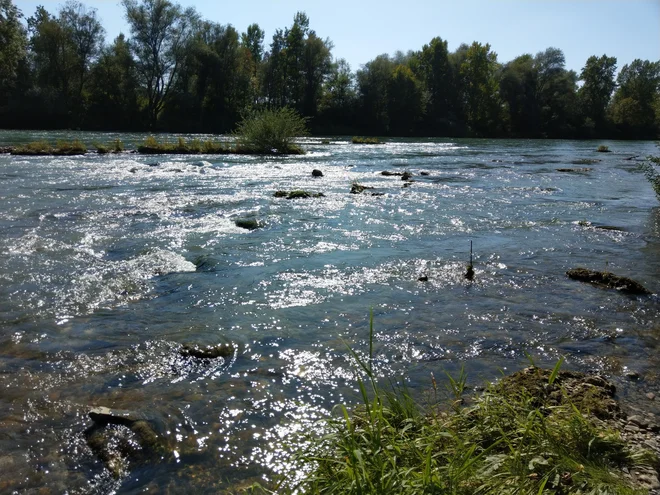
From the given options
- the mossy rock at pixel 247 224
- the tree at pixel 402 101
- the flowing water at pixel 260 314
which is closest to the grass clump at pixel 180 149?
the flowing water at pixel 260 314

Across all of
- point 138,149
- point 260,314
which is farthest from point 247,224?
point 138,149

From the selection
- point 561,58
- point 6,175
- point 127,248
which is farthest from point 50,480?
point 561,58

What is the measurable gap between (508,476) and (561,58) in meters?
107

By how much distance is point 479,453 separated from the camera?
2984mm

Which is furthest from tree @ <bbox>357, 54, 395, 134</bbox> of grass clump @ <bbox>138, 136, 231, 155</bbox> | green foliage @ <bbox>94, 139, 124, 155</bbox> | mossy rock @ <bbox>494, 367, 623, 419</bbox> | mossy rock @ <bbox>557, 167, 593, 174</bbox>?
mossy rock @ <bbox>494, 367, 623, 419</bbox>

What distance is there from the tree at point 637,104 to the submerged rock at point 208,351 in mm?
101231

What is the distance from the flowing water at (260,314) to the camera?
3787 mm

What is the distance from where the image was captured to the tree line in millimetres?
70438

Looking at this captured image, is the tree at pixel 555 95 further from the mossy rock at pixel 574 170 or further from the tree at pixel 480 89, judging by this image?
the mossy rock at pixel 574 170

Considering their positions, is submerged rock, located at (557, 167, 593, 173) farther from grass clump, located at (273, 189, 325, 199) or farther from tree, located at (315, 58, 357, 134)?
tree, located at (315, 58, 357, 134)

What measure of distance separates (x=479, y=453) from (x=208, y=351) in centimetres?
310

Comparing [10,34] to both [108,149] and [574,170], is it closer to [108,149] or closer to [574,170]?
[108,149]

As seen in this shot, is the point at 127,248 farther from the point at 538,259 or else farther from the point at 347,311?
the point at 538,259

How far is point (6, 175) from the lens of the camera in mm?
18891
